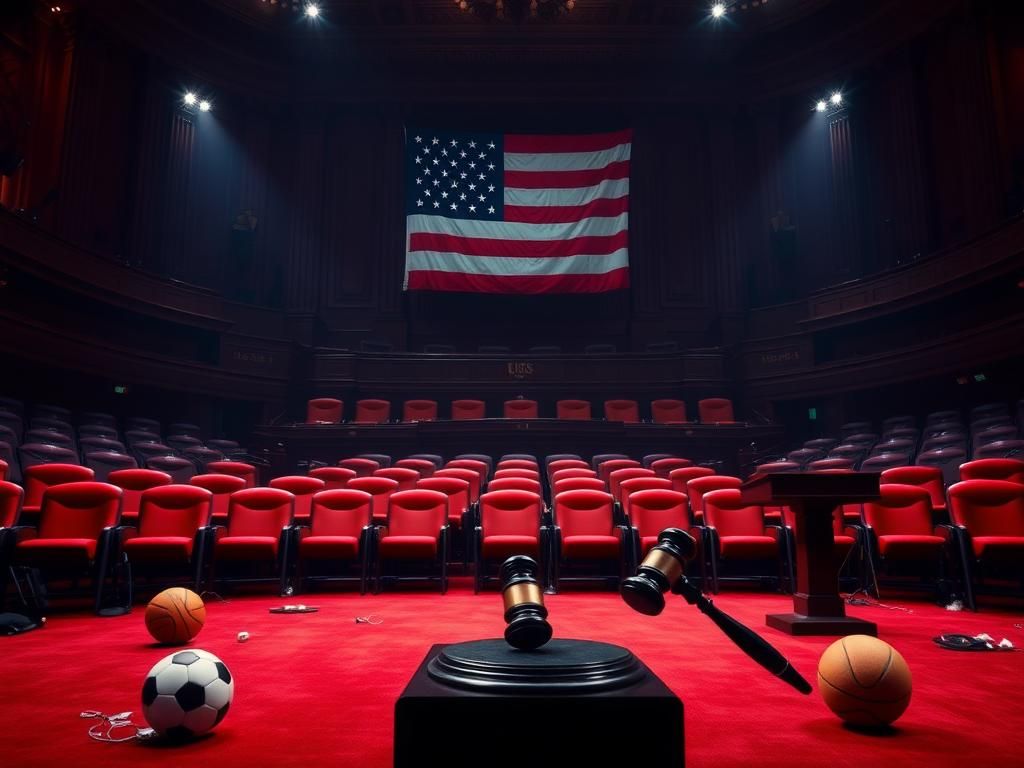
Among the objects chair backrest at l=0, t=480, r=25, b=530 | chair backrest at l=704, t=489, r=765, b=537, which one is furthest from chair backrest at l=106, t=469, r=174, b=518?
chair backrest at l=704, t=489, r=765, b=537

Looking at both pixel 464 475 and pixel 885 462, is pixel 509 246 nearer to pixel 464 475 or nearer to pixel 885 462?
pixel 464 475

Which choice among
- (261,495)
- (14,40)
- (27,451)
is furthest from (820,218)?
(14,40)

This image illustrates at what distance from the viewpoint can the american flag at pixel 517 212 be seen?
1344 centimetres

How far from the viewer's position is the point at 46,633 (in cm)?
369

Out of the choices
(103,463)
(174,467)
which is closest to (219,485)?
(174,467)

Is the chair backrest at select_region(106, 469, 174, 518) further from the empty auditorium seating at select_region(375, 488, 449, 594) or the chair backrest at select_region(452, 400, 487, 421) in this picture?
the chair backrest at select_region(452, 400, 487, 421)

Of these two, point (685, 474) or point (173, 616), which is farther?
point (685, 474)

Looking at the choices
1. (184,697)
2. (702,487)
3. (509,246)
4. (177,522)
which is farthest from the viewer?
(509,246)

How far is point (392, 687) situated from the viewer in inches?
97.3

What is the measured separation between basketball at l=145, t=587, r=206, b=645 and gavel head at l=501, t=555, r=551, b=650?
2399mm

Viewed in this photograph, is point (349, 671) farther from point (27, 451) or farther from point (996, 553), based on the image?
point (27, 451)

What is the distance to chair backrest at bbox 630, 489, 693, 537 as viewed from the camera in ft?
19.0

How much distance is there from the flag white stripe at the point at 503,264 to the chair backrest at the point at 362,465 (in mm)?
5669

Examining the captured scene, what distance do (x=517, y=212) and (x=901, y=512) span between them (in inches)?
386
